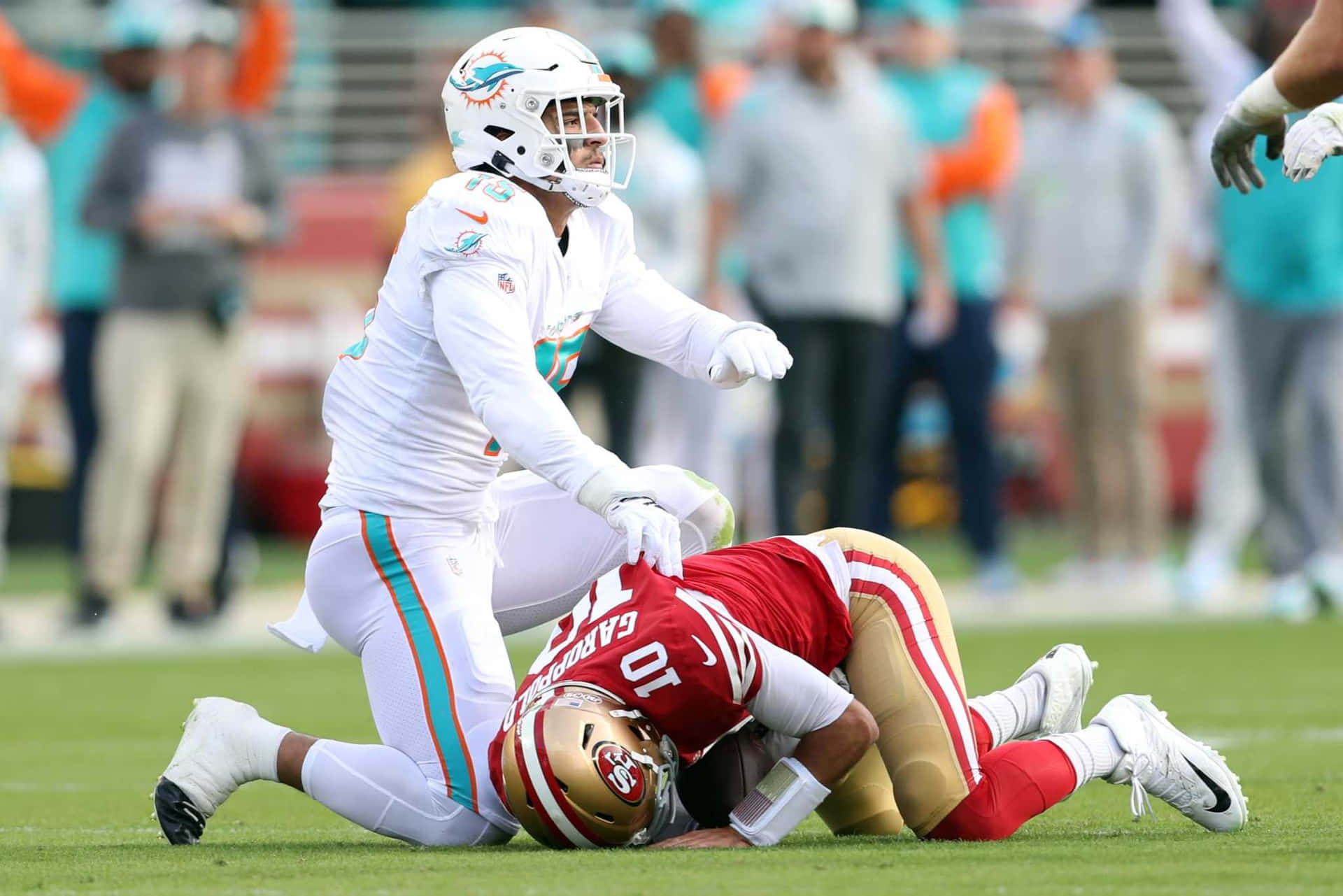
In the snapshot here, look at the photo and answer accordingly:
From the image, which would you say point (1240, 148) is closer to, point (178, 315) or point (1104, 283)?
point (178, 315)

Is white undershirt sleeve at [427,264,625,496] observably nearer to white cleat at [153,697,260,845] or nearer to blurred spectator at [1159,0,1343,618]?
white cleat at [153,697,260,845]

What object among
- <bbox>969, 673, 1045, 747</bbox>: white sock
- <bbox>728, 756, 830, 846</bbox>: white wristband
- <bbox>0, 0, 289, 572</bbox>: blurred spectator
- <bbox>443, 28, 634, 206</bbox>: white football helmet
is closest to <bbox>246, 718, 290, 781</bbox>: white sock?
<bbox>728, 756, 830, 846</bbox>: white wristband

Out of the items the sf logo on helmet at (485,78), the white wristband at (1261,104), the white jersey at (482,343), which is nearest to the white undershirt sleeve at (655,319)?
the white jersey at (482,343)

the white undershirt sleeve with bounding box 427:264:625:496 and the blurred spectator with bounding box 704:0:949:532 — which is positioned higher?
the white undershirt sleeve with bounding box 427:264:625:496

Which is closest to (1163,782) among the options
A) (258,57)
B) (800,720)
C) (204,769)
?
(800,720)

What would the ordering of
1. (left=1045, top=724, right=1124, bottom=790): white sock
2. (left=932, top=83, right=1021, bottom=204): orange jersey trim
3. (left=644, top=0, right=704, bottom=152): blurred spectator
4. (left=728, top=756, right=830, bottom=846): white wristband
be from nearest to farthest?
(left=728, top=756, right=830, bottom=846): white wristband
(left=1045, top=724, right=1124, bottom=790): white sock
(left=644, top=0, right=704, bottom=152): blurred spectator
(left=932, top=83, right=1021, bottom=204): orange jersey trim

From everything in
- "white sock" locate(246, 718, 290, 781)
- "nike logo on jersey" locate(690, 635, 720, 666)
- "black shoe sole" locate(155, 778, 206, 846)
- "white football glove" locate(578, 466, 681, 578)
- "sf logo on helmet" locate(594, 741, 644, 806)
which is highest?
"white football glove" locate(578, 466, 681, 578)

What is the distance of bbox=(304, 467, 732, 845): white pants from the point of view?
482 cm

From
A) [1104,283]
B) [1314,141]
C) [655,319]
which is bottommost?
[1104,283]

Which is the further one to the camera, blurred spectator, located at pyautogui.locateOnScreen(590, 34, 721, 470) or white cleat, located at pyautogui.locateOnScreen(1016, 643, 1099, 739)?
blurred spectator, located at pyautogui.locateOnScreen(590, 34, 721, 470)

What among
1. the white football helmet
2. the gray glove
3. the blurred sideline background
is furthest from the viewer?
the blurred sideline background

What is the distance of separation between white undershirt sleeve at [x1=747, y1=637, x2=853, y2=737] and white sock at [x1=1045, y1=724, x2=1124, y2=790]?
0.53m

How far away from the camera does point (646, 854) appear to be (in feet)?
14.6

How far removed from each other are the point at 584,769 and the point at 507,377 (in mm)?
895
